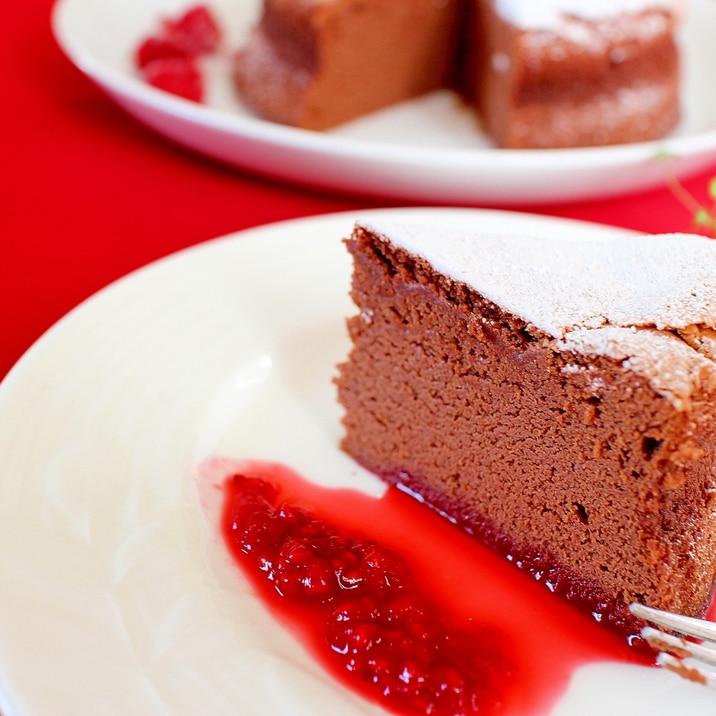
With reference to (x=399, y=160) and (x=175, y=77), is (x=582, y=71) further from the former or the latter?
(x=175, y=77)

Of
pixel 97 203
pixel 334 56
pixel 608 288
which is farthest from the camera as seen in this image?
pixel 334 56

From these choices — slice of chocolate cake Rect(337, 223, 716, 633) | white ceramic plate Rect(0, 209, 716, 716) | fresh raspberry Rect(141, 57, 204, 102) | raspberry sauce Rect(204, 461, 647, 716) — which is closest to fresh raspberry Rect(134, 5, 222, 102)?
fresh raspberry Rect(141, 57, 204, 102)

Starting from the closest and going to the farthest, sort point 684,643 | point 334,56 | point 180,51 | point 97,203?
1. point 684,643
2. point 97,203
3. point 334,56
4. point 180,51

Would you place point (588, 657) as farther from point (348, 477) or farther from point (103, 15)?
point (103, 15)

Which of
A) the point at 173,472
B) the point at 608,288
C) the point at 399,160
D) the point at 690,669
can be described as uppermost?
the point at 608,288

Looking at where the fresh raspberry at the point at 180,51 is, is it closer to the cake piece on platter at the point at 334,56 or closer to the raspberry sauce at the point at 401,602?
the cake piece on platter at the point at 334,56

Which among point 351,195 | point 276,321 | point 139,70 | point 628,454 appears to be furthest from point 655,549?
point 139,70

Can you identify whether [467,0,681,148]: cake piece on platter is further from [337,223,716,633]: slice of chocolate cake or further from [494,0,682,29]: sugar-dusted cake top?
[337,223,716,633]: slice of chocolate cake

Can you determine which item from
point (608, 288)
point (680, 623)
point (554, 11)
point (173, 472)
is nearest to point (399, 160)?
→ point (554, 11)
